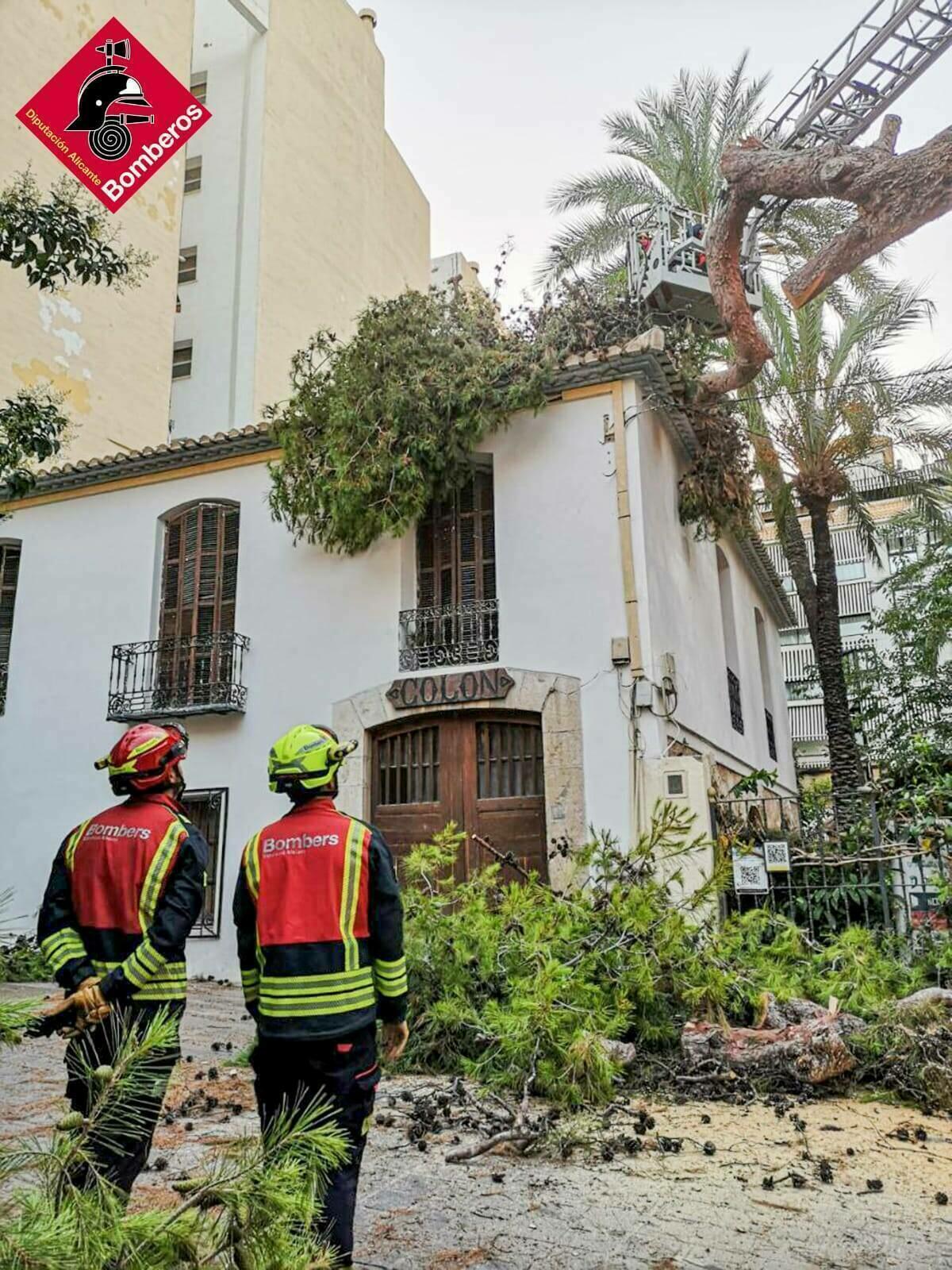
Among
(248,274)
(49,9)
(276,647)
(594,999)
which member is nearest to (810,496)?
(276,647)

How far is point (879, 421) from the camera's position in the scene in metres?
14.8

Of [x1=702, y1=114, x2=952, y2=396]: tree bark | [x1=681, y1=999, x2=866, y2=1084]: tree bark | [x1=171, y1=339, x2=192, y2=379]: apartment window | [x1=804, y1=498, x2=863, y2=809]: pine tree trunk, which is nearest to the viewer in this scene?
[x1=702, y1=114, x2=952, y2=396]: tree bark

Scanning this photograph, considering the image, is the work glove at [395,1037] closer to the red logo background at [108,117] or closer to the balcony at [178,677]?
the balcony at [178,677]

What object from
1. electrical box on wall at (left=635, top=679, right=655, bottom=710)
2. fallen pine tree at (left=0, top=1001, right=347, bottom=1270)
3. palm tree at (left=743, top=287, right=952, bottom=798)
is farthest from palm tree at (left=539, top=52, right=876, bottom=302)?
fallen pine tree at (left=0, top=1001, right=347, bottom=1270)

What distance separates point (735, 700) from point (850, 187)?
10.1 m

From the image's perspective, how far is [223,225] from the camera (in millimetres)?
22422

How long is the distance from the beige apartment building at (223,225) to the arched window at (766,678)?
37.1 ft

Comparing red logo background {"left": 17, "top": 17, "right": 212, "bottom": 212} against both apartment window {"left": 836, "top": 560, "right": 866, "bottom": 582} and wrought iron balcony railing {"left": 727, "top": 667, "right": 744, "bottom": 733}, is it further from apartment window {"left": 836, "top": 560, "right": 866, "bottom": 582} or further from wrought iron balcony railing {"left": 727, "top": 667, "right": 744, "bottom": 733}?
apartment window {"left": 836, "top": 560, "right": 866, "bottom": 582}

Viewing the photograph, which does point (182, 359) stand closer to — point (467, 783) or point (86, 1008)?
point (467, 783)

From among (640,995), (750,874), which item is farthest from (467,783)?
(640,995)

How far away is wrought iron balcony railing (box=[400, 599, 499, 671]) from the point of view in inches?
442

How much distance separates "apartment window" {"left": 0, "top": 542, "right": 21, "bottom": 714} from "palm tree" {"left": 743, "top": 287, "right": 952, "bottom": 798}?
35.9 feet

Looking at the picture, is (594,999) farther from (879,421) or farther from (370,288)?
(370,288)

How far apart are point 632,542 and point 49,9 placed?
51.2ft
